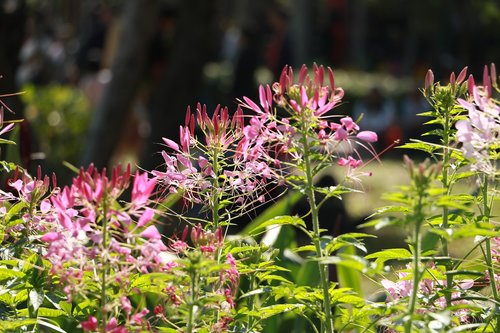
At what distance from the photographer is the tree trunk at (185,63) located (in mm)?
9297

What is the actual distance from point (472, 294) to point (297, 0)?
2094 cm

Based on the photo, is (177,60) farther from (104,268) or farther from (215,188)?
(104,268)

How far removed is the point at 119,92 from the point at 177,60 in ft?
3.30

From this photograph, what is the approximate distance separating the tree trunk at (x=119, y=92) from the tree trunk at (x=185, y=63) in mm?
459

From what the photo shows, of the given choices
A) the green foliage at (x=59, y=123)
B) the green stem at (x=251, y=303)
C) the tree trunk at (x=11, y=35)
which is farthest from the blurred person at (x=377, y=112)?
the green stem at (x=251, y=303)

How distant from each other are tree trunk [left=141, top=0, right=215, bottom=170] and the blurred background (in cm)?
1

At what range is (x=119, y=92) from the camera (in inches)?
344

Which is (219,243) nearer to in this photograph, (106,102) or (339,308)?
(339,308)

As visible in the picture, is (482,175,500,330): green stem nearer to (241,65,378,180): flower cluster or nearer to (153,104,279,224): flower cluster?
(241,65,378,180): flower cluster

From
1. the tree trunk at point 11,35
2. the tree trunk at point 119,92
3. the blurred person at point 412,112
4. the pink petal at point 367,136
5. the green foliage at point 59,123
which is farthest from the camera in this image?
the blurred person at point 412,112

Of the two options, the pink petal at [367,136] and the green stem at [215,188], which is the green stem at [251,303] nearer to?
the green stem at [215,188]

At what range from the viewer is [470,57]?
24.0 meters

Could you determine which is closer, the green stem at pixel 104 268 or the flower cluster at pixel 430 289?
the green stem at pixel 104 268

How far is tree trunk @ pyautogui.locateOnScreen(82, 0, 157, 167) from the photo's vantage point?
875 cm
